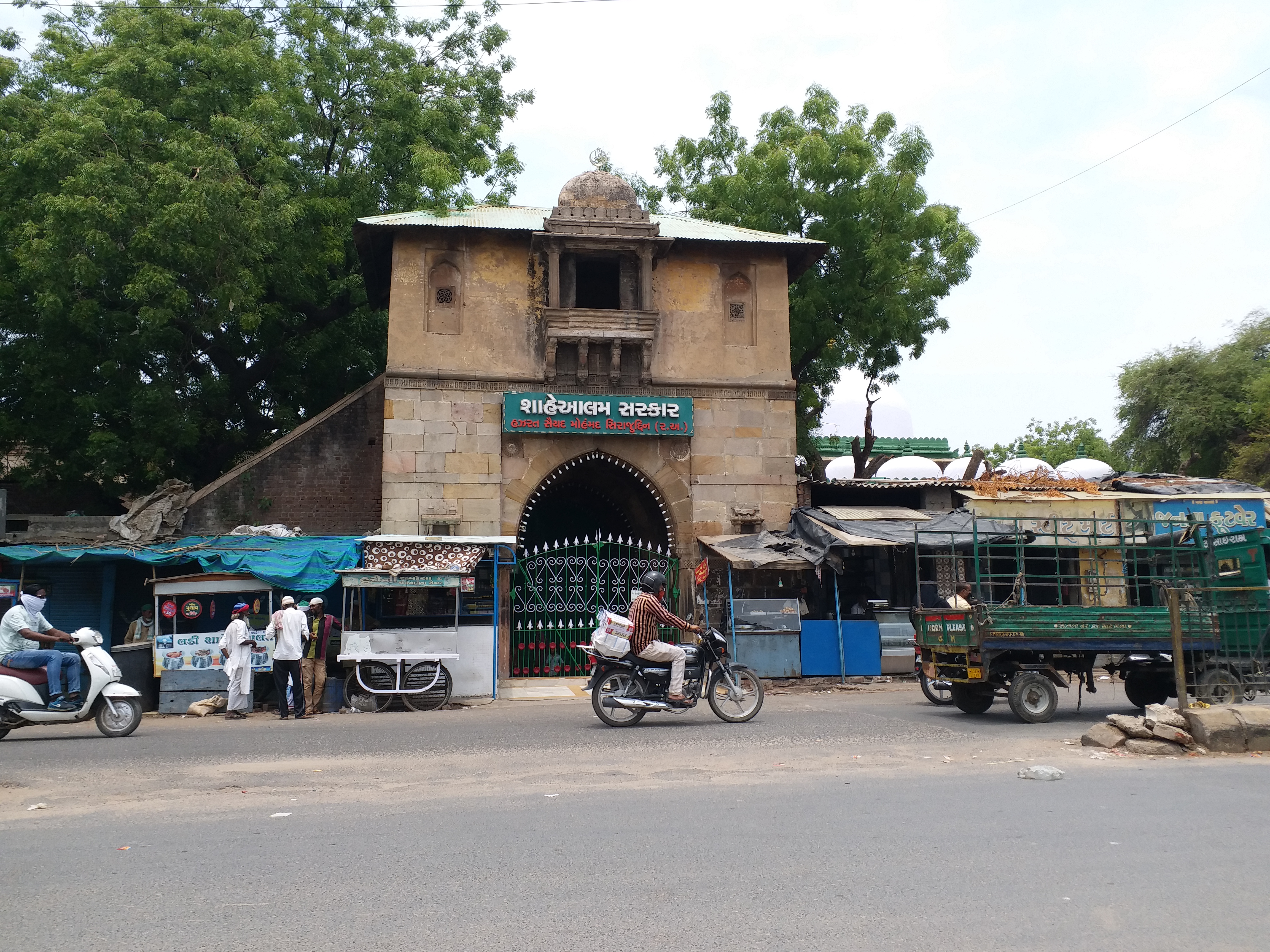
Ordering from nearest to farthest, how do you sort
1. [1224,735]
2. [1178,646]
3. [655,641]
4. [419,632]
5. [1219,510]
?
1. [1224,735]
2. [1178,646]
3. [655,641]
4. [419,632]
5. [1219,510]

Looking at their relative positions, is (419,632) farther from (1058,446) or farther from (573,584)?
(1058,446)

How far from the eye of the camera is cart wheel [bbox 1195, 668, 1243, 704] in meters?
11.0

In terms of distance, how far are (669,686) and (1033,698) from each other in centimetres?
401

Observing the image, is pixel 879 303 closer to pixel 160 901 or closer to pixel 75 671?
pixel 75 671

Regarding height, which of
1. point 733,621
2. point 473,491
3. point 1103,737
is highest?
point 473,491

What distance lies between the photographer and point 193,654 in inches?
541

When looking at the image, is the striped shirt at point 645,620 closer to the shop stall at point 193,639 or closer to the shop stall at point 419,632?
the shop stall at point 419,632

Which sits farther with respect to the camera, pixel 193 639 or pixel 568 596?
pixel 568 596

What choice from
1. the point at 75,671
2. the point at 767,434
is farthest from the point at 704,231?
the point at 75,671

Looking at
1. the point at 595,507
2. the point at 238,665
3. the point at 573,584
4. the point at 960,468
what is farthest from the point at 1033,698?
the point at 960,468

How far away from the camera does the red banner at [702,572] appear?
1608cm

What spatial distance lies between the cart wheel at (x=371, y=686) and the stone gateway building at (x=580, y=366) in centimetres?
351

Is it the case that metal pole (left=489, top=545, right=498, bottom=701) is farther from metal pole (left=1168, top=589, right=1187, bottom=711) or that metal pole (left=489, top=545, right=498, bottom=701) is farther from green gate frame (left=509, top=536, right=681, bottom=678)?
metal pole (left=1168, top=589, right=1187, bottom=711)

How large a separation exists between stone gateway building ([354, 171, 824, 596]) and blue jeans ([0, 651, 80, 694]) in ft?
21.5
